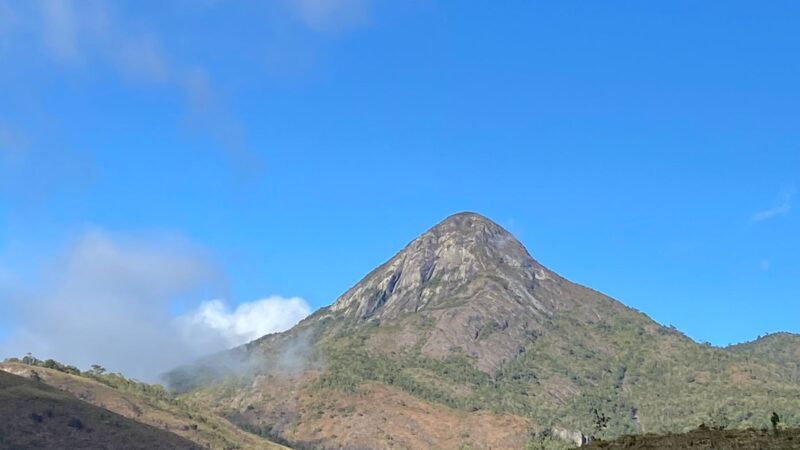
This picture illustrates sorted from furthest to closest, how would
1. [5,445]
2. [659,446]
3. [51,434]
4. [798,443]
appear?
1. [51,434]
2. [5,445]
3. [659,446]
4. [798,443]

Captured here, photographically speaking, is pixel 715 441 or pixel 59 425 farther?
pixel 59 425

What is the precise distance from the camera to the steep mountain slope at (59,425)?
6599 inches

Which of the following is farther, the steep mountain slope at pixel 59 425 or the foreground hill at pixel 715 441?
the steep mountain slope at pixel 59 425

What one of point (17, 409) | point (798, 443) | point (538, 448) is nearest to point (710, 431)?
point (798, 443)

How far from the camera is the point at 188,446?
191625mm

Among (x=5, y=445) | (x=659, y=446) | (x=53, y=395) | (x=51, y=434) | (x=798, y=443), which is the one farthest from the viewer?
(x=53, y=395)

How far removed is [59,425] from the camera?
17600cm

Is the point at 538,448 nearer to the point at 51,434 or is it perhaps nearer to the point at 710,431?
the point at 710,431

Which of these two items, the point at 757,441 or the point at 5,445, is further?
the point at 5,445

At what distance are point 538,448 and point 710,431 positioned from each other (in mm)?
100205

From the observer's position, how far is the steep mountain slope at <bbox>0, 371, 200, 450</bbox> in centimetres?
16762

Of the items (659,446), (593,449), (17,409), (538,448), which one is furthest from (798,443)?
(17,409)

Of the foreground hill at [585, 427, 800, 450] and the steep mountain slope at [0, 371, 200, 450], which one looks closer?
the foreground hill at [585, 427, 800, 450]

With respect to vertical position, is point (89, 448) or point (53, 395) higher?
point (53, 395)
